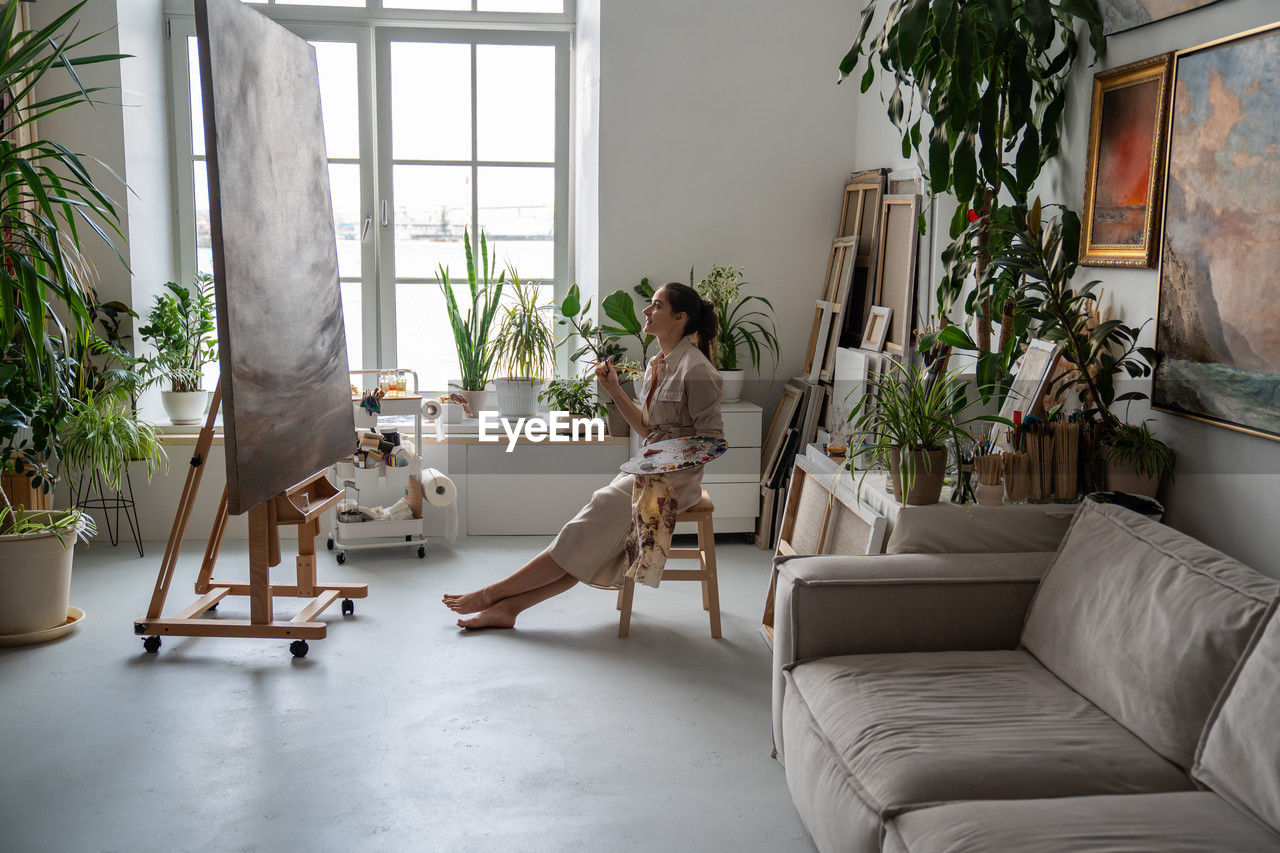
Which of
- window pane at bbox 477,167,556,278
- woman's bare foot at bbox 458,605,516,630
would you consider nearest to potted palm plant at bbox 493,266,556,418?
window pane at bbox 477,167,556,278

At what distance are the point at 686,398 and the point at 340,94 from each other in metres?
2.92

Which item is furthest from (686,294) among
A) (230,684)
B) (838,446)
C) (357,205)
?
(357,205)

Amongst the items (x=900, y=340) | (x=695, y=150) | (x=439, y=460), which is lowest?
(x=439, y=460)

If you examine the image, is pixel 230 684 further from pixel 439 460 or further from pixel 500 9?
pixel 500 9

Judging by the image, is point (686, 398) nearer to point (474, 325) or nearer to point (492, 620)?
point (492, 620)

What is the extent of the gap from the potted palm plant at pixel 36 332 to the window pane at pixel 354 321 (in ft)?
3.73

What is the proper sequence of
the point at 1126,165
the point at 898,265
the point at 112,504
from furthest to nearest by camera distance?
1. the point at 112,504
2. the point at 898,265
3. the point at 1126,165

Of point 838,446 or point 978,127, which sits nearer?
point 978,127

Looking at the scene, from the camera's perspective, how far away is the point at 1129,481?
8.97 feet

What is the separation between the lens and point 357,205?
545 centimetres

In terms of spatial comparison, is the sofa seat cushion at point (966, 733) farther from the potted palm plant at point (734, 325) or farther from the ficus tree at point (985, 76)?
the potted palm plant at point (734, 325)

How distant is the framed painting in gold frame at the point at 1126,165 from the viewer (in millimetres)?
2727

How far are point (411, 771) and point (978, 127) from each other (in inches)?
94.2

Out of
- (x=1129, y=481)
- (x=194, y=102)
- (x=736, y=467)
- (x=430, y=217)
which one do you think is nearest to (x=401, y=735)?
(x=1129, y=481)
